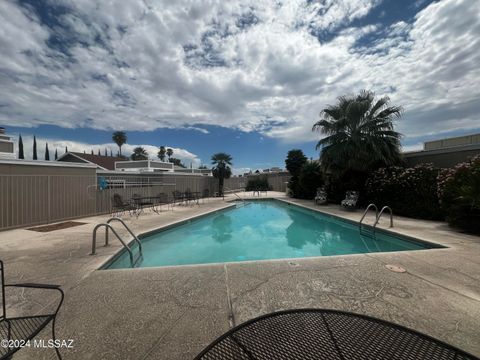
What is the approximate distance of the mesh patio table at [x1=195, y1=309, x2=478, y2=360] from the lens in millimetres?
1157

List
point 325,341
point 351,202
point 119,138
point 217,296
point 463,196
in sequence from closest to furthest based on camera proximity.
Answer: point 325,341, point 217,296, point 463,196, point 351,202, point 119,138

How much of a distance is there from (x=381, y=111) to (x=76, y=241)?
1300cm

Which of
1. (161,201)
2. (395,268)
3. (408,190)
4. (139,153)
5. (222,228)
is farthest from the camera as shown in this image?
(139,153)

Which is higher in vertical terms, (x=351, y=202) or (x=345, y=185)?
(x=345, y=185)

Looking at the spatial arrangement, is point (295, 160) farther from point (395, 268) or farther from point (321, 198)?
point (395, 268)

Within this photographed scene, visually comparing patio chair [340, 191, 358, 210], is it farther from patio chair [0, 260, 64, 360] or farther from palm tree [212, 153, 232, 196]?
palm tree [212, 153, 232, 196]

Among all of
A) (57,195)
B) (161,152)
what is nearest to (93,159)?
(57,195)

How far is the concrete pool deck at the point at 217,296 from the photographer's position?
Answer: 74.1 inches

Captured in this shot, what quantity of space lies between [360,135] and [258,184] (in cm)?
1475

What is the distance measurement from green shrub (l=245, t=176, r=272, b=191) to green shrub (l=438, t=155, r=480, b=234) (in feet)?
60.0

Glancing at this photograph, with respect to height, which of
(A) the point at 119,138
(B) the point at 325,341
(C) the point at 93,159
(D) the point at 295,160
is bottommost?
(B) the point at 325,341

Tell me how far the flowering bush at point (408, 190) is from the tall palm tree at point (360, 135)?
3.12 ft

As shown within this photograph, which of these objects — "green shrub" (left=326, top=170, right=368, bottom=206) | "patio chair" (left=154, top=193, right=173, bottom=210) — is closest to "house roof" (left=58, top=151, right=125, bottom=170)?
"patio chair" (left=154, top=193, right=173, bottom=210)

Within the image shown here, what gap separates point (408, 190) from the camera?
829cm
